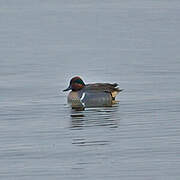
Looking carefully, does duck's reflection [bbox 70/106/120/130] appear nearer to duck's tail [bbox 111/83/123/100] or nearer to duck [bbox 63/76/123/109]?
duck [bbox 63/76/123/109]

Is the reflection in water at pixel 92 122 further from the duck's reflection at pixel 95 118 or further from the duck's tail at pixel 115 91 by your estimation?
the duck's tail at pixel 115 91

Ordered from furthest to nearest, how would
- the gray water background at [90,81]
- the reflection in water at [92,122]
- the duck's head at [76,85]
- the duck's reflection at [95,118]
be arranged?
1. the duck's head at [76,85]
2. the duck's reflection at [95,118]
3. the reflection in water at [92,122]
4. the gray water background at [90,81]

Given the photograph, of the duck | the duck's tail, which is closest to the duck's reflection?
the duck

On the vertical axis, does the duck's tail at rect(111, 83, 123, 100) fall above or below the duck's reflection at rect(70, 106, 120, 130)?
above

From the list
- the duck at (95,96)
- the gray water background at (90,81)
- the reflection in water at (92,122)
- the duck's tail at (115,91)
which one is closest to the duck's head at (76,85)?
the duck at (95,96)

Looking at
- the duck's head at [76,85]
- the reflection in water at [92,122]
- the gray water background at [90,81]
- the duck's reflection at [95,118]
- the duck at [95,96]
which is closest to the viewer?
the gray water background at [90,81]

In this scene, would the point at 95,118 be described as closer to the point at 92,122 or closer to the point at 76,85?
the point at 92,122

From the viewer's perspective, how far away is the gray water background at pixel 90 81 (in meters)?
14.3

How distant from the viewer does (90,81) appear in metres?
23.4

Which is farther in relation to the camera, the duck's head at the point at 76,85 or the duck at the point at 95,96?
the duck's head at the point at 76,85

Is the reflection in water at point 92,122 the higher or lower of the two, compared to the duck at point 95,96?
lower

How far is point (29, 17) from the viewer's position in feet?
123

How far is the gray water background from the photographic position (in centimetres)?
1432

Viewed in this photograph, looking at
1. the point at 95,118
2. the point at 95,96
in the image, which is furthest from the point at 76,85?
the point at 95,118
